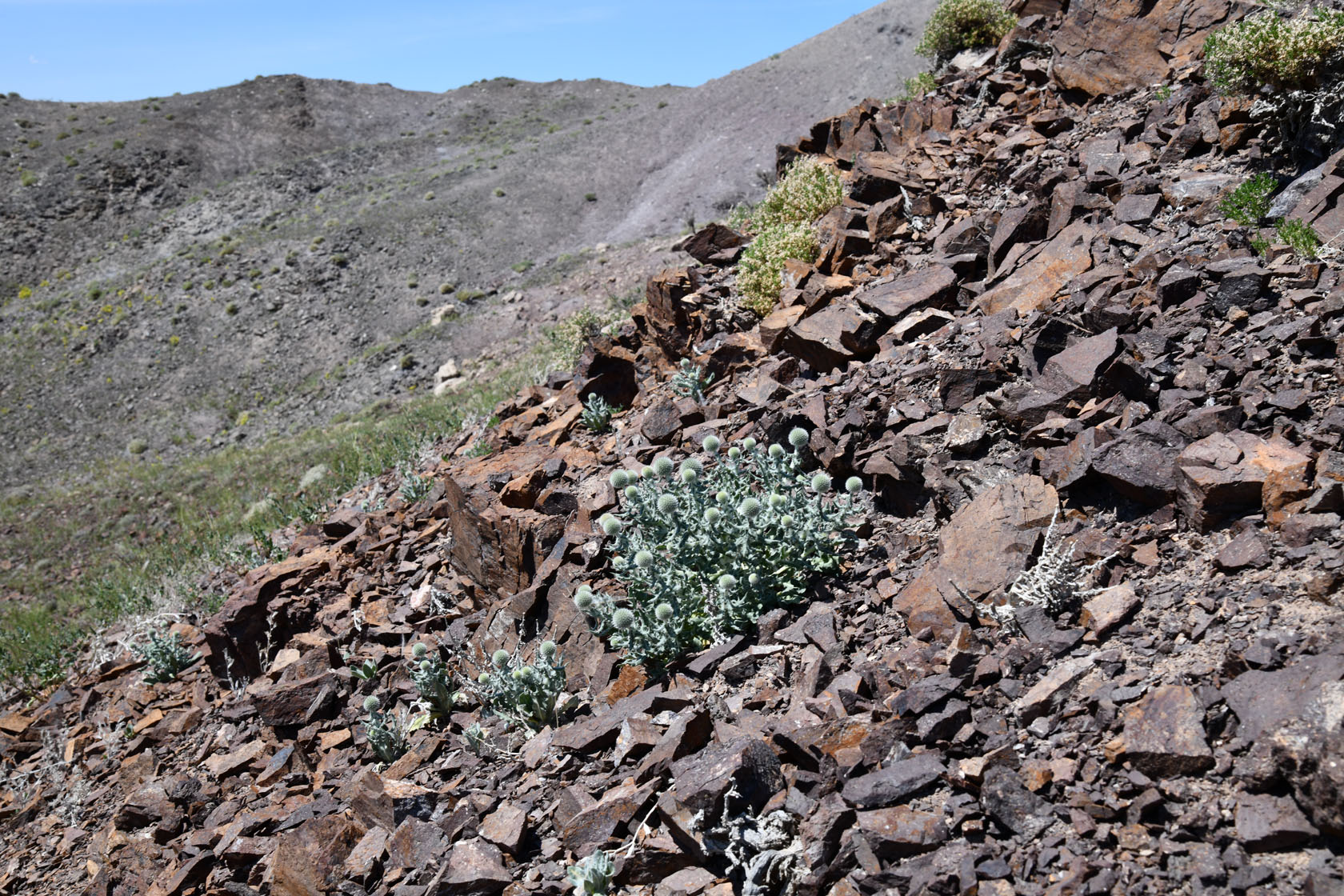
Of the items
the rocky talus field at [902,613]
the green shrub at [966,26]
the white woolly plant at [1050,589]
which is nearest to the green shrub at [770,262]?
the rocky talus field at [902,613]

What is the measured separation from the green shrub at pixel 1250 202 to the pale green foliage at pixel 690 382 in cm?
340

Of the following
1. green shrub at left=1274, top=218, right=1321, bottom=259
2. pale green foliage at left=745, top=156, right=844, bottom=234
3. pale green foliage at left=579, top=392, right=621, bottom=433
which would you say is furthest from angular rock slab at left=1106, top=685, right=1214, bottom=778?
pale green foliage at left=745, top=156, right=844, bottom=234

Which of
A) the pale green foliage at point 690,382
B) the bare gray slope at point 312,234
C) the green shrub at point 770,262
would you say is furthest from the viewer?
the bare gray slope at point 312,234

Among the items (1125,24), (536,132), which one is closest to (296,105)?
(536,132)

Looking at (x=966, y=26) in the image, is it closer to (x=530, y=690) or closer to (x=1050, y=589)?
(x=1050, y=589)

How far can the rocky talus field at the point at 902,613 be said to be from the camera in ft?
8.35

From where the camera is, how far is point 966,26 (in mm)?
10117

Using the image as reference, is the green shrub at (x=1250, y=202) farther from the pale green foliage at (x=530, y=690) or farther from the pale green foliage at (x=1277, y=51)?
the pale green foliage at (x=530, y=690)

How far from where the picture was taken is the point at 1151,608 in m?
3.02

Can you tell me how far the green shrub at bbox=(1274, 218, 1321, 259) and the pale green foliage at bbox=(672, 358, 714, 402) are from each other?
11.7ft

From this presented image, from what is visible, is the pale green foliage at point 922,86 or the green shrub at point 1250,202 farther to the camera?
the pale green foliage at point 922,86

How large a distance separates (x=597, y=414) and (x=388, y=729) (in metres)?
2.95

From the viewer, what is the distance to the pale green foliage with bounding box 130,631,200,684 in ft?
21.8

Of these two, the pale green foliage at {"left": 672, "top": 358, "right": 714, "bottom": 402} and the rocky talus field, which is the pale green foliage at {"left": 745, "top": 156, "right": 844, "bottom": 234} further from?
the pale green foliage at {"left": 672, "top": 358, "right": 714, "bottom": 402}
